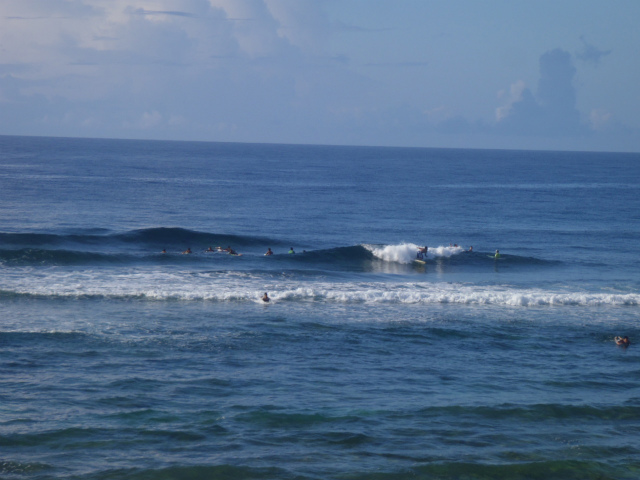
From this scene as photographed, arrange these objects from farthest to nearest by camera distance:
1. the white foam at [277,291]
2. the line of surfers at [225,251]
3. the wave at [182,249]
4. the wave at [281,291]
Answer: the line of surfers at [225,251], the wave at [182,249], the white foam at [277,291], the wave at [281,291]

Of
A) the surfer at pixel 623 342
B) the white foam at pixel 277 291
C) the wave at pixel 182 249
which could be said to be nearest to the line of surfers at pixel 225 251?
the wave at pixel 182 249

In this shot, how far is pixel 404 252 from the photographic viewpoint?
4766 centimetres

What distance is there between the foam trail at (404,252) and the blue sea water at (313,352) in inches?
6.7

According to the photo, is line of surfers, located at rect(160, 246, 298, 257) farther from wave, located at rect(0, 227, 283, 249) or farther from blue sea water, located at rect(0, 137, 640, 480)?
wave, located at rect(0, 227, 283, 249)

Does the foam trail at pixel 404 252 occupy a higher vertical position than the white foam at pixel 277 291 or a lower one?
higher

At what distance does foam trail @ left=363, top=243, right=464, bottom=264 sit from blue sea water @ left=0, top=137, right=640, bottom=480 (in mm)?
171

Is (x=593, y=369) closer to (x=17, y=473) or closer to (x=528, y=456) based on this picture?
(x=528, y=456)

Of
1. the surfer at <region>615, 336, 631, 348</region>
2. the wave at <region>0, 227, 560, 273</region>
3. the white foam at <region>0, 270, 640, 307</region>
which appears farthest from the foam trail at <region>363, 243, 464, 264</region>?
the surfer at <region>615, 336, 631, 348</region>

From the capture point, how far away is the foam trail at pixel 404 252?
4722 cm

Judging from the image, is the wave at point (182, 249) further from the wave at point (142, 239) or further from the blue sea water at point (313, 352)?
the blue sea water at point (313, 352)

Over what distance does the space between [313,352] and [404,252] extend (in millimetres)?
24116

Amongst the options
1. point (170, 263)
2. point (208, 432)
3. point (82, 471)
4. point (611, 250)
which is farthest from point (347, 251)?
point (82, 471)

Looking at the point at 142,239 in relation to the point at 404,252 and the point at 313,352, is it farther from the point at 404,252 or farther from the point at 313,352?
the point at 313,352

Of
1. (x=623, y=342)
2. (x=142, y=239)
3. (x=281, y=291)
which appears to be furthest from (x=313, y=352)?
(x=142, y=239)
